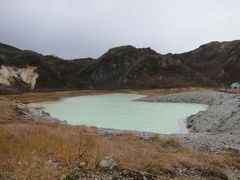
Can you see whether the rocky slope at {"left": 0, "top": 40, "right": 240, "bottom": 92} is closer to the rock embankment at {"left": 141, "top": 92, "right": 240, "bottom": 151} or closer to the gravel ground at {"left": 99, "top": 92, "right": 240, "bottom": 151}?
the rock embankment at {"left": 141, "top": 92, "right": 240, "bottom": 151}

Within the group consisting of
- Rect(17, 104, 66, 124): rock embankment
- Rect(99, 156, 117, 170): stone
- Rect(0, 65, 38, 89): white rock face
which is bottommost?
Rect(17, 104, 66, 124): rock embankment

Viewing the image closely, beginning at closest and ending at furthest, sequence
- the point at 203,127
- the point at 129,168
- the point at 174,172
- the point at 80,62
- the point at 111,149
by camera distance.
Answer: the point at 129,168 → the point at 174,172 → the point at 111,149 → the point at 203,127 → the point at 80,62

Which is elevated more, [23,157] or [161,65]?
[161,65]

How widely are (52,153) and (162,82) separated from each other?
13460cm

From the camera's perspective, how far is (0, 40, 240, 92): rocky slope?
5506 inches

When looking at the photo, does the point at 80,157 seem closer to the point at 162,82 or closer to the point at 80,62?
the point at 162,82

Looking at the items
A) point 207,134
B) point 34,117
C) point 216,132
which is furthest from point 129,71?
point 207,134

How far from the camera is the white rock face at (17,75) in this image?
106500 millimetres

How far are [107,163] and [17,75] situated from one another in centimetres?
11019

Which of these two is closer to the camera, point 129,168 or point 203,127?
point 129,168

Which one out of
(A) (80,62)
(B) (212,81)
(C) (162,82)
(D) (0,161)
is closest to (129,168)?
(D) (0,161)

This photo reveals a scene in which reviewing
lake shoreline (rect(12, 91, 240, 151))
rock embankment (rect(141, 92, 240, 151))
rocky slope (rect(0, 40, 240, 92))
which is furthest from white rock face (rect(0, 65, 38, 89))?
rock embankment (rect(141, 92, 240, 151))

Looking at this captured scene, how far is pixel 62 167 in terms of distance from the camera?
30.4 feet

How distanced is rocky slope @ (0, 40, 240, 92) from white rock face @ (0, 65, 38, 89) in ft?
5.09
